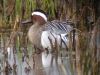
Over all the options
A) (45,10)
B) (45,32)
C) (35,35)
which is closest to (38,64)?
(45,32)

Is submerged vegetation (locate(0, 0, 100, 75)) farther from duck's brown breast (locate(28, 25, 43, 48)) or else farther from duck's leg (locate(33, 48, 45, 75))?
duck's leg (locate(33, 48, 45, 75))

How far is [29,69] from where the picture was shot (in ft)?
18.6

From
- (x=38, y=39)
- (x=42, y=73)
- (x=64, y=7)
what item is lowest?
(x=42, y=73)

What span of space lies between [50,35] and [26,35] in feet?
2.23

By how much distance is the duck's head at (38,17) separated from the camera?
297 inches

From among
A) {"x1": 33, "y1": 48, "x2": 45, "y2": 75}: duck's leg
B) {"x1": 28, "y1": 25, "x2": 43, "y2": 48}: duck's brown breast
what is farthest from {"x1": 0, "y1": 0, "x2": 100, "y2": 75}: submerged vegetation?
{"x1": 33, "y1": 48, "x2": 45, "y2": 75}: duck's leg

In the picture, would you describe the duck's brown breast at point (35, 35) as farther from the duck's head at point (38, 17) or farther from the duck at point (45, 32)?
the duck's head at point (38, 17)

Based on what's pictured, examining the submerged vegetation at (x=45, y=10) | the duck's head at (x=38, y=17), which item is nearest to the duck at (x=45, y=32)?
the duck's head at (x=38, y=17)

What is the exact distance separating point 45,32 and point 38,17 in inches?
23.2

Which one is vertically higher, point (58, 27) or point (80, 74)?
point (58, 27)

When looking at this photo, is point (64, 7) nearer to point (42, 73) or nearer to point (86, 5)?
point (86, 5)

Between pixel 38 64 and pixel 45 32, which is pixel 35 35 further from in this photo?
pixel 38 64

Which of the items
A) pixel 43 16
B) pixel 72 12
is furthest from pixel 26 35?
pixel 72 12

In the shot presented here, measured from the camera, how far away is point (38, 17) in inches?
299
